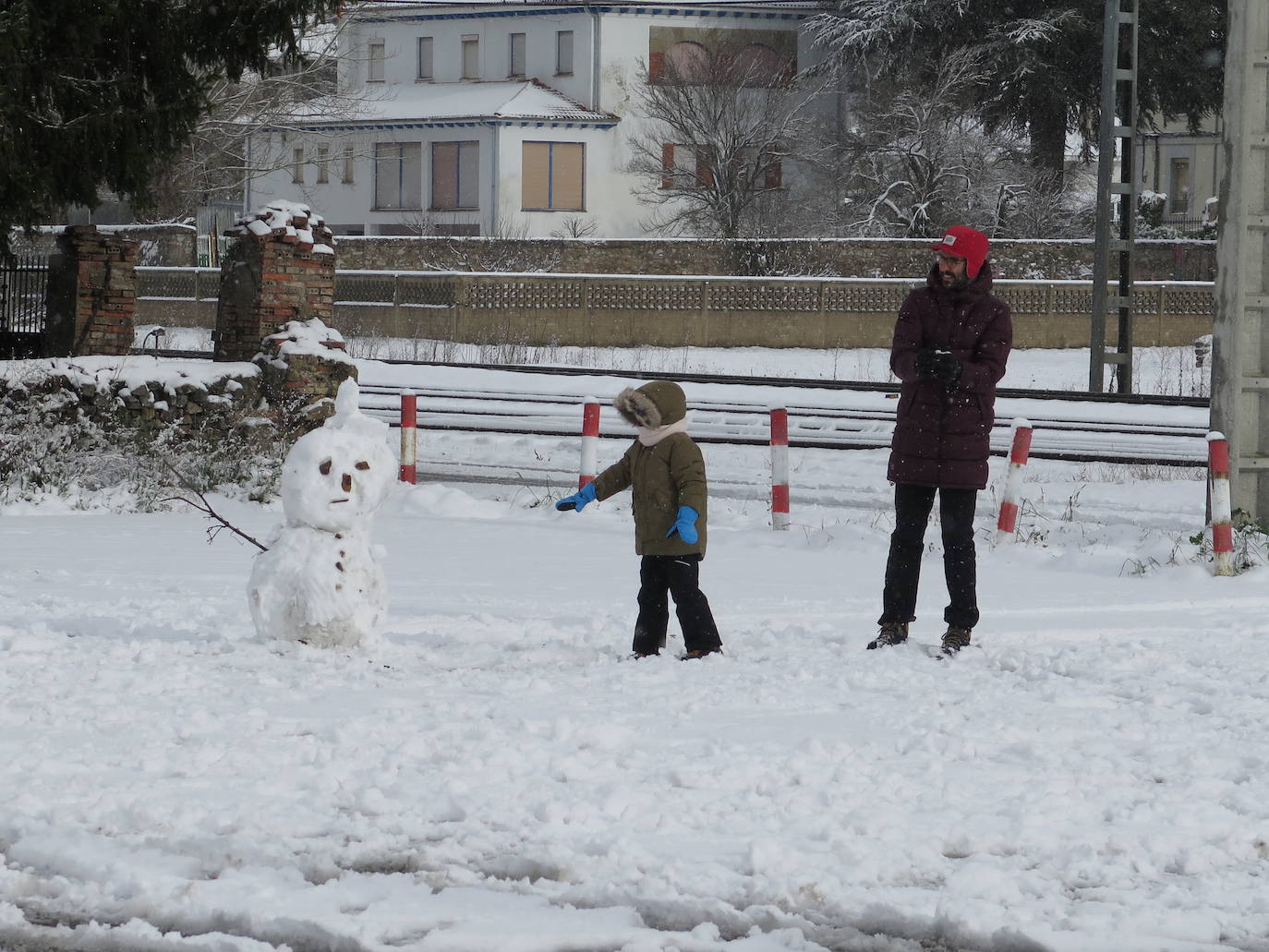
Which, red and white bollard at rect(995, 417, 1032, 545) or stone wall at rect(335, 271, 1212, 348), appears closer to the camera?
red and white bollard at rect(995, 417, 1032, 545)

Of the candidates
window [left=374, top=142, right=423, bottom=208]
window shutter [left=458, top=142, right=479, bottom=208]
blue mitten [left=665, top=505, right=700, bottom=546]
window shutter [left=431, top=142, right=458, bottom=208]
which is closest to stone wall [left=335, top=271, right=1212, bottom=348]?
window shutter [left=458, top=142, right=479, bottom=208]

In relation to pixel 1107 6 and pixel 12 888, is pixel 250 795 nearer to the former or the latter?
pixel 12 888

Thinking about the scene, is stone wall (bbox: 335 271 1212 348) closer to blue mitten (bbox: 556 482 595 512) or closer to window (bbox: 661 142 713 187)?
window (bbox: 661 142 713 187)

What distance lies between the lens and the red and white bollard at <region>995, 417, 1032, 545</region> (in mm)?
11977

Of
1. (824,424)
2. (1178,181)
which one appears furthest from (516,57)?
(824,424)

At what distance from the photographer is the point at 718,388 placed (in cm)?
2308

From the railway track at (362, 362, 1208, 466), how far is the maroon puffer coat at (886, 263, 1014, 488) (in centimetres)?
758

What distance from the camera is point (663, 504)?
7578 mm

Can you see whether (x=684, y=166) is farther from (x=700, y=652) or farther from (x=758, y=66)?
(x=700, y=652)

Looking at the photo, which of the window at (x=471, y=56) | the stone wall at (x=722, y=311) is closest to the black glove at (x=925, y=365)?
the stone wall at (x=722, y=311)

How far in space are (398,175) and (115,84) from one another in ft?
123

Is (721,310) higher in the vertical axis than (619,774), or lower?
higher

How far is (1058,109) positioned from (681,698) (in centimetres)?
3665

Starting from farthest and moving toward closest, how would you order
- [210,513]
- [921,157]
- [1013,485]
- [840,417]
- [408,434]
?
[921,157]
[840,417]
[408,434]
[1013,485]
[210,513]
